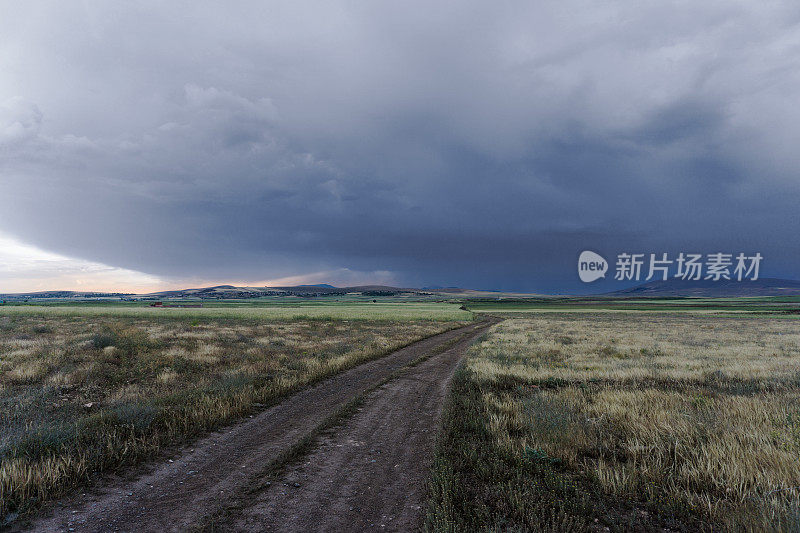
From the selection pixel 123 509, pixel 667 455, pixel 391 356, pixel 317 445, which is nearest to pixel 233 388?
pixel 317 445

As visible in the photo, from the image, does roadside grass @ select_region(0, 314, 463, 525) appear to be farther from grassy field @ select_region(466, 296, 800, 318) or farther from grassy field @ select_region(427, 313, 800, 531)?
grassy field @ select_region(466, 296, 800, 318)

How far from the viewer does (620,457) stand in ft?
22.2

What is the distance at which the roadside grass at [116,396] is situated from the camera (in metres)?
6.38

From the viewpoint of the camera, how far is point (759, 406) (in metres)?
8.84

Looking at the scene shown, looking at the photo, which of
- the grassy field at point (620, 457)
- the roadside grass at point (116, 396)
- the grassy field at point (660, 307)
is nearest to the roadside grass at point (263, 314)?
the grassy field at point (660, 307)

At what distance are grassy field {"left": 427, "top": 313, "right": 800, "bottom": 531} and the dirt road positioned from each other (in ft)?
2.41

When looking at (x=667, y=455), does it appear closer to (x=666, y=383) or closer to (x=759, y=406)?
(x=759, y=406)

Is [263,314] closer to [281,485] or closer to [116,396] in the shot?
[116,396]

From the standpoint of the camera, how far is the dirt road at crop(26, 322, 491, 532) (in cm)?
509

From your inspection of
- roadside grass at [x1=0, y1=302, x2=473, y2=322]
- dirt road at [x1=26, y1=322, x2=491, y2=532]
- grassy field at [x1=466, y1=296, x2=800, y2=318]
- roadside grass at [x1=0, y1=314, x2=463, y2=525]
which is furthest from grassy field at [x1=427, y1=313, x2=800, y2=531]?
grassy field at [x1=466, y1=296, x2=800, y2=318]

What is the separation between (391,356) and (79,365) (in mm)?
14925

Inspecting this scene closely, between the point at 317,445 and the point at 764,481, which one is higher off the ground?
the point at 764,481

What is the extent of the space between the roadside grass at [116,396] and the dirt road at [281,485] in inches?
30.8

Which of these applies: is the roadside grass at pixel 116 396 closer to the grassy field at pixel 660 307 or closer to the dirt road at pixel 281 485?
the dirt road at pixel 281 485
